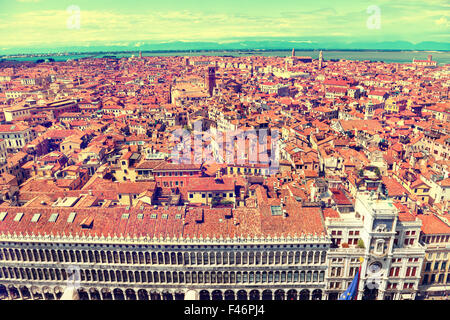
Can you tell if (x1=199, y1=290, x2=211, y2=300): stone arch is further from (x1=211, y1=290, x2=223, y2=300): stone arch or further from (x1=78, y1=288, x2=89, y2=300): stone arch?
(x1=78, y1=288, x2=89, y2=300): stone arch

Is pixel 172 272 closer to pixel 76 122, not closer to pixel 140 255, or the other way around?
pixel 140 255

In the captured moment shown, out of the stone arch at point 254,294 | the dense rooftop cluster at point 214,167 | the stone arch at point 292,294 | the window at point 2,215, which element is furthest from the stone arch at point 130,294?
the stone arch at point 292,294

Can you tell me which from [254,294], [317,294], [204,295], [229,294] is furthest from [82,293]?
[317,294]

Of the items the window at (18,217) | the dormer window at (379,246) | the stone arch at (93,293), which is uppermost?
the window at (18,217)

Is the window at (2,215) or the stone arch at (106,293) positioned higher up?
the window at (2,215)

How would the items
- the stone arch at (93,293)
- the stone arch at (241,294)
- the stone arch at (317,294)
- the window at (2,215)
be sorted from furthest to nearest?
the window at (2,215) → the stone arch at (241,294) → the stone arch at (317,294) → the stone arch at (93,293)

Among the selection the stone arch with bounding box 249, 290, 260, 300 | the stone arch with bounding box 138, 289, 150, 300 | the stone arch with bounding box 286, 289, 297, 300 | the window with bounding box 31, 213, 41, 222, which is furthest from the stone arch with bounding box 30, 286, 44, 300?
the stone arch with bounding box 286, 289, 297, 300

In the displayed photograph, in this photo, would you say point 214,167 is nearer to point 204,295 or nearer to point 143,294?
point 204,295

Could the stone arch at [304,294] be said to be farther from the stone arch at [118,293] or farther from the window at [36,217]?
the window at [36,217]

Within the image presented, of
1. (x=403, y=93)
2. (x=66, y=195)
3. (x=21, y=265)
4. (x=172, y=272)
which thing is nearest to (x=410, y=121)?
(x=403, y=93)

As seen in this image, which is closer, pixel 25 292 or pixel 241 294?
pixel 241 294
